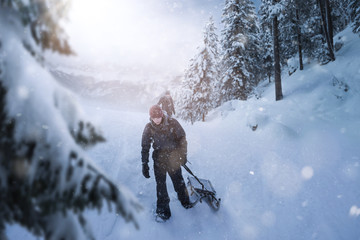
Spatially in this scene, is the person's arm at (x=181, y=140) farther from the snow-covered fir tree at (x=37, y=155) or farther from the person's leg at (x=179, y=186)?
the snow-covered fir tree at (x=37, y=155)

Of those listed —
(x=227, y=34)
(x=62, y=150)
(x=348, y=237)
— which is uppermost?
(x=227, y=34)

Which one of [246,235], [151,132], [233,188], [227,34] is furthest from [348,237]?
[227,34]

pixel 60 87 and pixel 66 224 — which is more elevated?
pixel 60 87

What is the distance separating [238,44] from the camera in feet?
64.3

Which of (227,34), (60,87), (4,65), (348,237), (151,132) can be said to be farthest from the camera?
(227,34)

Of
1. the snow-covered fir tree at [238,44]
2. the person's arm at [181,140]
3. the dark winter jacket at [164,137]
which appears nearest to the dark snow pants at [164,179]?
the dark winter jacket at [164,137]

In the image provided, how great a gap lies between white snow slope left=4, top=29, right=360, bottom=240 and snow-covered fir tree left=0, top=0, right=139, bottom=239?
47 centimetres

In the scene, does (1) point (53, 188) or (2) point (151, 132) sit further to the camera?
(2) point (151, 132)

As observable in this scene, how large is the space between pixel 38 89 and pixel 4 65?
24cm

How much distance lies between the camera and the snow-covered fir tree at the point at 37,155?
1142 millimetres

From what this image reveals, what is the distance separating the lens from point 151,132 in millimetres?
4555

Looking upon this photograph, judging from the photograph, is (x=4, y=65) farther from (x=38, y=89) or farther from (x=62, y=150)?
(x=62, y=150)

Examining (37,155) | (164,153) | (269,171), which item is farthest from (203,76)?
(37,155)

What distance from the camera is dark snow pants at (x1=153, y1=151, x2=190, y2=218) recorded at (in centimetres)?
443
